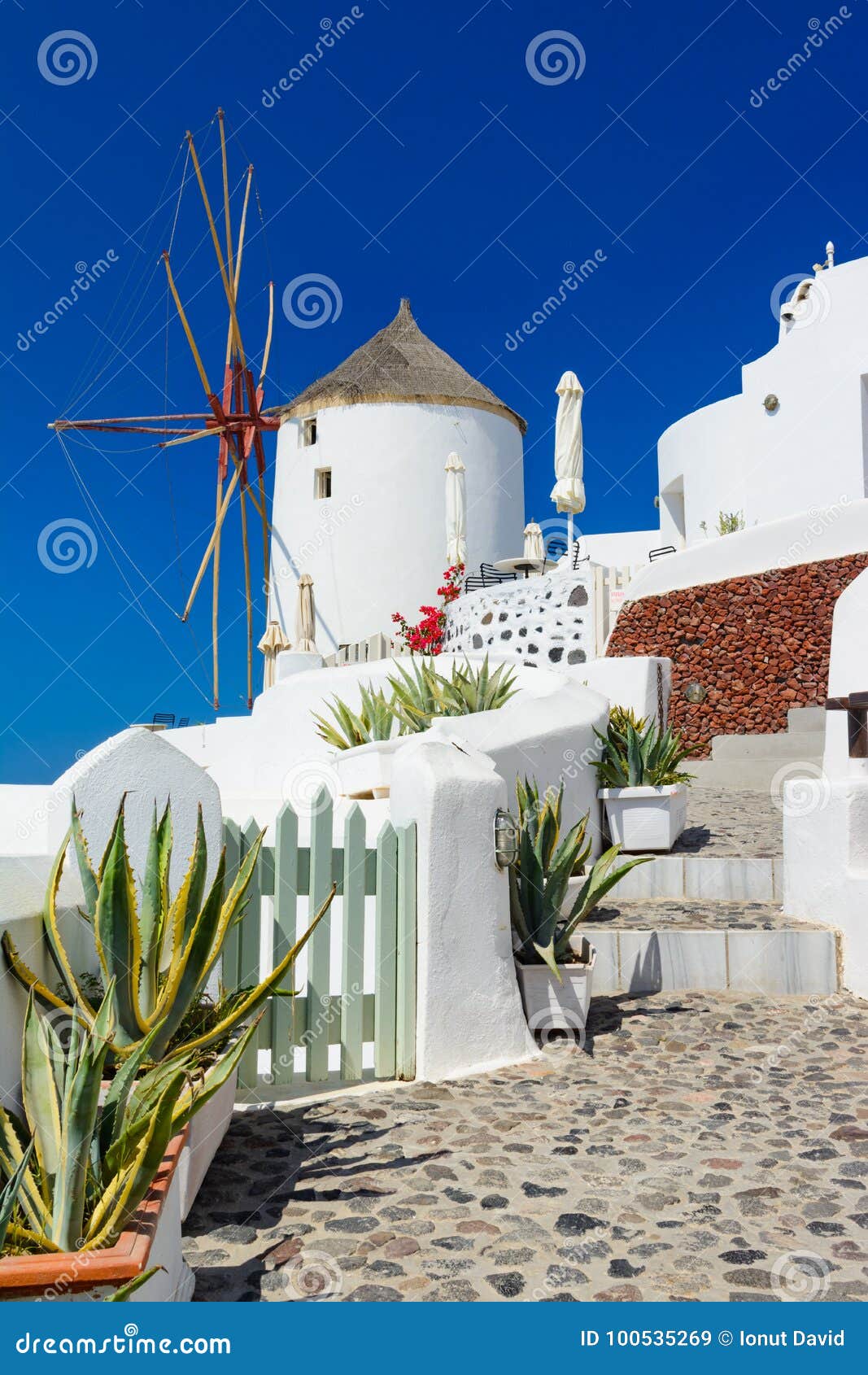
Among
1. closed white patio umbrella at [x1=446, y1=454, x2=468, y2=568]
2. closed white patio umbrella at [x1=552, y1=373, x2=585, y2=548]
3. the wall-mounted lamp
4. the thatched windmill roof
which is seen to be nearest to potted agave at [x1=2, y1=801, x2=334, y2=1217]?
the wall-mounted lamp

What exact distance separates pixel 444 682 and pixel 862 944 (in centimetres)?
413

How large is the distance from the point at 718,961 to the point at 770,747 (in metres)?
7.09

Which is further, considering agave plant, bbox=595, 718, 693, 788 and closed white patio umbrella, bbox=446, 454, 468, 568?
closed white patio umbrella, bbox=446, 454, 468, 568

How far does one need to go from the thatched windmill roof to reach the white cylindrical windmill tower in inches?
1.7

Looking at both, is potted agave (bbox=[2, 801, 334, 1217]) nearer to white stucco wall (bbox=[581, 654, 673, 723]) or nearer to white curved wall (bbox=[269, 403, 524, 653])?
white stucco wall (bbox=[581, 654, 673, 723])

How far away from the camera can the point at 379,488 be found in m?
25.5

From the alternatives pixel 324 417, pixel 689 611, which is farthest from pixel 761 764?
pixel 324 417

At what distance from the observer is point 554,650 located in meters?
16.7

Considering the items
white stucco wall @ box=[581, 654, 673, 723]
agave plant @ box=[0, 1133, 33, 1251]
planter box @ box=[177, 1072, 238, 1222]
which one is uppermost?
white stucco wall @ box=[581, 654, 673, 723]

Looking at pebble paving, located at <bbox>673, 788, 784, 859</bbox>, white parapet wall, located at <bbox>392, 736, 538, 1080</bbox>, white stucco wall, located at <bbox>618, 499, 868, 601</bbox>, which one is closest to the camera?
white parapet wall, located at <bbox>392, 736, 538, 1080</bbox>

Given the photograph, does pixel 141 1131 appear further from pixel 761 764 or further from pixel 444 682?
pixel 761 764

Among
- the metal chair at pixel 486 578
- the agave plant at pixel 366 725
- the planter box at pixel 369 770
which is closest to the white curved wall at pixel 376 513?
the metal chair at pixel 486 578

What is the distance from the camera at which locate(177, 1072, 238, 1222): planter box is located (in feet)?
10.1

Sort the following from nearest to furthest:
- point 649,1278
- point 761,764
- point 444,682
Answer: point 649,1278, point 444,682, point 761,764
